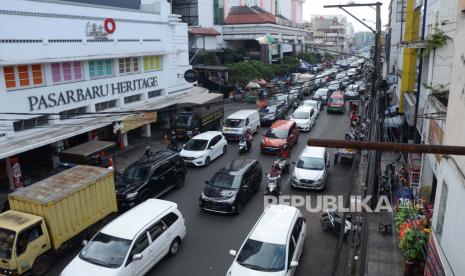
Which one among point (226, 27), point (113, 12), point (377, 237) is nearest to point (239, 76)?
point (226, 27)

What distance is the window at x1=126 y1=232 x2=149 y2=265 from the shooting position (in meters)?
9.91

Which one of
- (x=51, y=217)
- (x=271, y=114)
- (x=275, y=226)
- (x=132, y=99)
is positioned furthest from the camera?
(x=271, y=114)

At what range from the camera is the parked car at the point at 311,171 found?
16250 mm

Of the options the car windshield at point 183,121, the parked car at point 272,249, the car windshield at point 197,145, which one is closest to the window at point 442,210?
the parked car at point 272,249

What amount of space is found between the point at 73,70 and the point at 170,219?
12042mm

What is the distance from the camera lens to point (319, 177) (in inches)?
641

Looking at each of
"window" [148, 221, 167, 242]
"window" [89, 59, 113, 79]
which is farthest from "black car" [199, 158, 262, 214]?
"window" [89, 59, 113, 79]

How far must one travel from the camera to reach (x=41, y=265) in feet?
35.6

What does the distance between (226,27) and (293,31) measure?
60.6 feet

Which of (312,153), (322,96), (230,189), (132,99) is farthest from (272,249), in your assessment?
(322,96)

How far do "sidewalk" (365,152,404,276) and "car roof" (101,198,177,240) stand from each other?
19.9ft

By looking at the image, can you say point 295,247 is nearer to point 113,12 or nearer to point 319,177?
point 319,177

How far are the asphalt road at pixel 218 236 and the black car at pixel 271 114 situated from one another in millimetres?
10721

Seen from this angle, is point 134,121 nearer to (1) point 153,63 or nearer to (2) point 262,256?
(1) point 153,63
